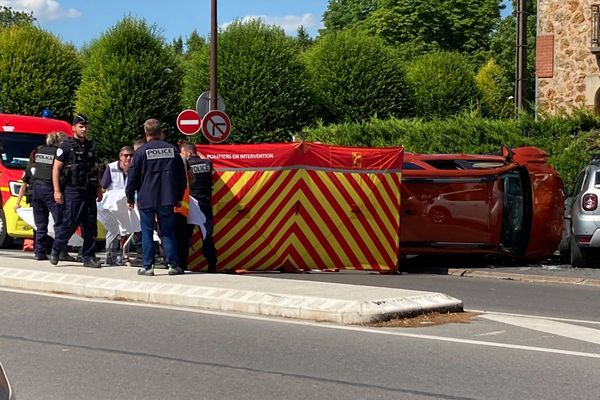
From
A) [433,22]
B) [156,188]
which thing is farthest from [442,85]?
[156,188]

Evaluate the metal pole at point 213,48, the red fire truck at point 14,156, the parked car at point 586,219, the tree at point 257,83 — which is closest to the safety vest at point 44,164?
the red fire truck at point 14,156

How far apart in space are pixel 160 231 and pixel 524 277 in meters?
5.34

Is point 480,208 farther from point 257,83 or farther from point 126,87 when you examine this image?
point 126,87

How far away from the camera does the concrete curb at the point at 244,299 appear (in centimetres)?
945

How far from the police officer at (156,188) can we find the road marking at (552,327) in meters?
3.91

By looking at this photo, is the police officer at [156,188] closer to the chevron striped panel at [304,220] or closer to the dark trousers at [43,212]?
the dark trousers at [43,212]

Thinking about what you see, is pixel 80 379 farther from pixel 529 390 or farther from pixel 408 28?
pixel 408 28

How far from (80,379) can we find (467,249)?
8.96m

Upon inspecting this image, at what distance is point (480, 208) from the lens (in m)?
15.0

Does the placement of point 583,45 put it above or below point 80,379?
above

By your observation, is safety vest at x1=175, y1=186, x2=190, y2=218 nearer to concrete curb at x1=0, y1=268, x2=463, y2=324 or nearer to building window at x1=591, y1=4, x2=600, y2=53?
concrete curb at x1=0, y1=268, x2=463, y2=324

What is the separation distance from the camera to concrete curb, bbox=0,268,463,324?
9445 mm

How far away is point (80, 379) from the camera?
23.1ft

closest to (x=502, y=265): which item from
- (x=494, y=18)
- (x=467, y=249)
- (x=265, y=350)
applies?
(x=467, y=249)
